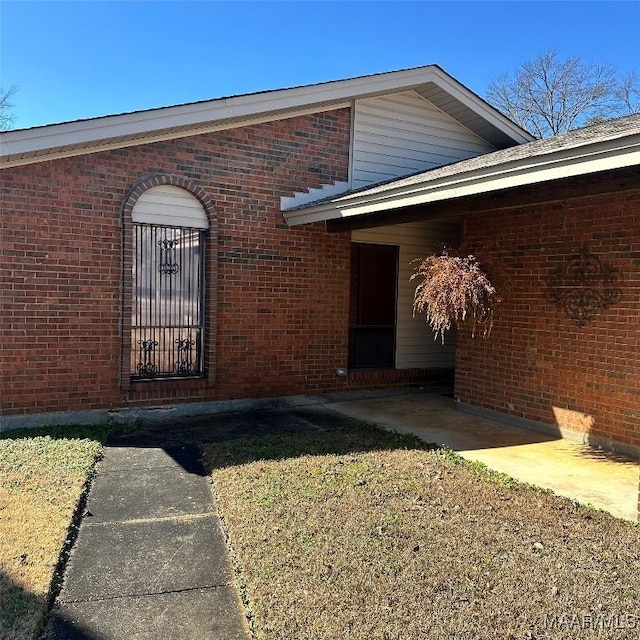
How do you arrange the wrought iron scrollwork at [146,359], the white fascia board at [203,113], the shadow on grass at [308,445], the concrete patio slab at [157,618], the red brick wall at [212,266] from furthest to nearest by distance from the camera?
the wrought iron scrollwork at [146,359]
the red brick wall at [212,266]
the white fascia board at [203,113]
the shadow on grass at [308,445]
the concrete patio slab at [157,618]

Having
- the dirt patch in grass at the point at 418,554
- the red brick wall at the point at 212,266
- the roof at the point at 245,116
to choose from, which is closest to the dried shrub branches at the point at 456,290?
the dirt patch in grass at the point at 418,554

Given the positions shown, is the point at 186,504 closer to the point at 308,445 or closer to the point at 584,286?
the point at 308,445

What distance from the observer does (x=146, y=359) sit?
24.1ft

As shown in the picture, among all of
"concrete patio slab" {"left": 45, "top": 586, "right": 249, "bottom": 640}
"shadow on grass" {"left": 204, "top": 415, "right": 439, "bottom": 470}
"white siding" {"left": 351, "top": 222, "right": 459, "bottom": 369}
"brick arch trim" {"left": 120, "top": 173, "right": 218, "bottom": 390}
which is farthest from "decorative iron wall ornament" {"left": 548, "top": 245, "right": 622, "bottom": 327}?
"concrete patio slab" {"left": 45, "top": 586, "right": 249, "bottom": 640}

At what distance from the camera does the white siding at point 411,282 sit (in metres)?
9.30

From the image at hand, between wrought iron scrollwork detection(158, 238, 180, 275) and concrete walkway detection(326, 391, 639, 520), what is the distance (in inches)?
122

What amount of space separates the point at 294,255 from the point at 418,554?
527 cm

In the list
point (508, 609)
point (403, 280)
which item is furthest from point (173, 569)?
point (403, 280)

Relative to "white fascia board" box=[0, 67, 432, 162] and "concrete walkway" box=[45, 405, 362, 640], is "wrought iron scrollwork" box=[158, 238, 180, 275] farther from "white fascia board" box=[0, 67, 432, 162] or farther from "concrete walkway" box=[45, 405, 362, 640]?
"concrete walkway" box=[45, 405, 362, 640]

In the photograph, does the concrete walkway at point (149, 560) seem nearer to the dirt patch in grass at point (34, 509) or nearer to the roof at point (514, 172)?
the dirt patch in grass at point (34, 509)

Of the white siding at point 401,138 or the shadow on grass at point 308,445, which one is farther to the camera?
the white siding at point 401,138

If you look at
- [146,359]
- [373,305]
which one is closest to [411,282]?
[373,305]

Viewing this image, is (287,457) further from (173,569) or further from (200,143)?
(200,143)

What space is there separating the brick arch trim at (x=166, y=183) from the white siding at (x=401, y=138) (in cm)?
238
